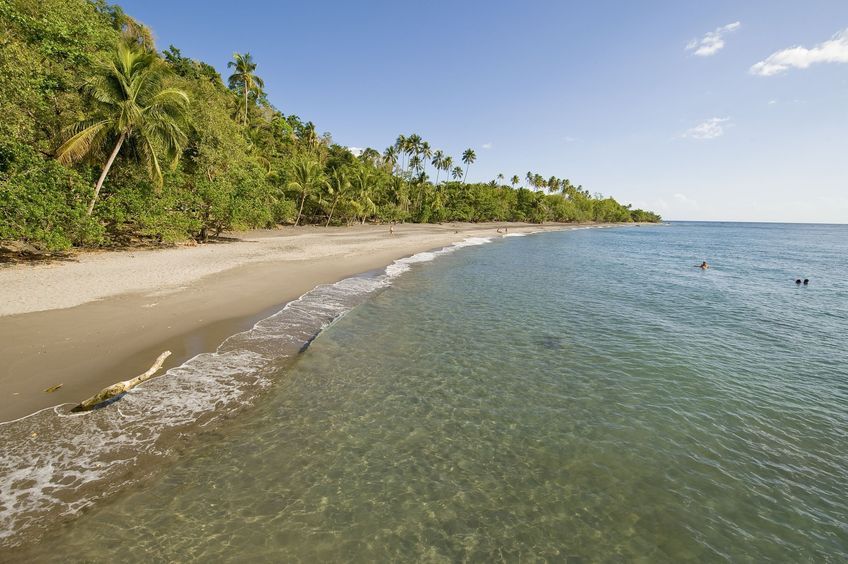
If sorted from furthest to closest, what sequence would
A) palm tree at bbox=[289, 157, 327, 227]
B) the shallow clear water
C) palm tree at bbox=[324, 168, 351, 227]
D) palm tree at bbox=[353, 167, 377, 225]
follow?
palm tree at bbox=[353, 167, 377, 225]
palm tree at bbox=[324, 168, 351, 227]
palm tree at bbox=[289, 157, 327, 227]
the shallow clear water

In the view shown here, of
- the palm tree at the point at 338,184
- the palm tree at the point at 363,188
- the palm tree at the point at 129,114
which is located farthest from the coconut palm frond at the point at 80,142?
the palm tree at the point at 363,188

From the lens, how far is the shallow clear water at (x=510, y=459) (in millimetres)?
4699

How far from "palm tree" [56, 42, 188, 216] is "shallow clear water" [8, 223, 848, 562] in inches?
669

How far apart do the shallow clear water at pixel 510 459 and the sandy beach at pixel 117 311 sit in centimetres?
327

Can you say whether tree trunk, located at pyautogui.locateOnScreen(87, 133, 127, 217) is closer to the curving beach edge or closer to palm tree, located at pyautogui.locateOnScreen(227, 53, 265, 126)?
the curving beach edge

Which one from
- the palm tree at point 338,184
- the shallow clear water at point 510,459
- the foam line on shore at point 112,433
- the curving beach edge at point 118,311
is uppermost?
the palm tree at point 338,184

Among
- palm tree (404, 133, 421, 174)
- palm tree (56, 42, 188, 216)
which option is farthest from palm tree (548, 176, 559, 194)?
palm tree (56, 42, 188, 216)

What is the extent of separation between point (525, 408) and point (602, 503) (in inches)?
105

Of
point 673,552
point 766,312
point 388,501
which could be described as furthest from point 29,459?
point 766,312

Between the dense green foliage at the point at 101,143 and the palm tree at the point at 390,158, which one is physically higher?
the palm tree at the point at 390,158

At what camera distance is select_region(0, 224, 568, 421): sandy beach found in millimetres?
7596

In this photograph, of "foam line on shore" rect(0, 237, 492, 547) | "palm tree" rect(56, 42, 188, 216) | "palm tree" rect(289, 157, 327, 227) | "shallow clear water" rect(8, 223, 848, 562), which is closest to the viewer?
"shallow clear water" rect(8, 223, 848, 562)

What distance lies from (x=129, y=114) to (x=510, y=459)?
80.8 feet

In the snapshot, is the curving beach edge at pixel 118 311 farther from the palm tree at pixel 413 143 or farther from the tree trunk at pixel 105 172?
the palm tree at pixel 413 143
